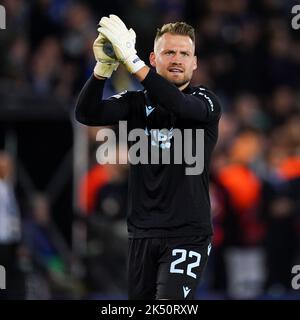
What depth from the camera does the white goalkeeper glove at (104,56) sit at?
22.9 feet

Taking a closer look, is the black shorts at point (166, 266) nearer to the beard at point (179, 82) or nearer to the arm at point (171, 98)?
the arm at point (171, 98)

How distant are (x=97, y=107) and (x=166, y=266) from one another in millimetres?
1053

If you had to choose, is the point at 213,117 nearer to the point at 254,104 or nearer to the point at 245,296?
the point at 245,296

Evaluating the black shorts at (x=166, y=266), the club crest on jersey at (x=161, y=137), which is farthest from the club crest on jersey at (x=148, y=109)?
the black shorts at (x=166, y=266)

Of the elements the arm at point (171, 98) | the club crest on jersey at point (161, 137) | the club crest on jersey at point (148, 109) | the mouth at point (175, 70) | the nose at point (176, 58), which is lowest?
the club crest on jersey at point (161, 137)

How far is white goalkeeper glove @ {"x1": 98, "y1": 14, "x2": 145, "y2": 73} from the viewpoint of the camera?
22.3 ft

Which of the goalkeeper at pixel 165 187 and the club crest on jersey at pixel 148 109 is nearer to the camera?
the goalkeeper at pixel 165 187

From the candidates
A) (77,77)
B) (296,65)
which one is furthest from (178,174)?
(296,65)

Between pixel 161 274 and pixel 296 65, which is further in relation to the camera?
pixel 296 65

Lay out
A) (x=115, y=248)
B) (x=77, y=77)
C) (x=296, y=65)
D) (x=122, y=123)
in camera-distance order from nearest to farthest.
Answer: (x=122, y=123)
(x=115, y=248)
(x=77, y=77)
(x=296, y=65)

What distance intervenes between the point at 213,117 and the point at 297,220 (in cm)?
673

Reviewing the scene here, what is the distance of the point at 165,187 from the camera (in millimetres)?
7160

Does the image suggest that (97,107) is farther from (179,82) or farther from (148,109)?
(179,82)
